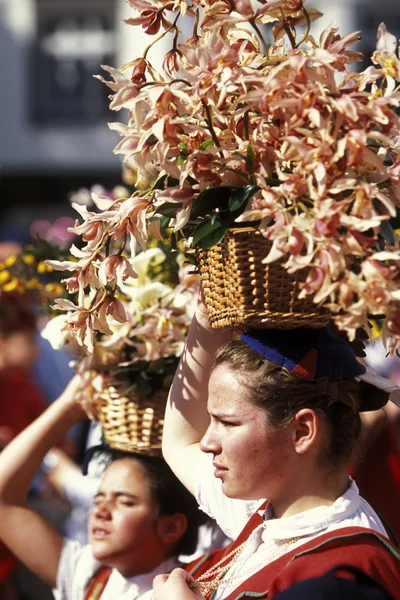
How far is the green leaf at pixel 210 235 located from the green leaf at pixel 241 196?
0.06m

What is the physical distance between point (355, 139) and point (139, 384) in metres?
1.18

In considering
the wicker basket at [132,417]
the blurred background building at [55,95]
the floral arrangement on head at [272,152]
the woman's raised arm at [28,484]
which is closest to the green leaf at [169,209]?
the floral arrangement on head at [272,152]

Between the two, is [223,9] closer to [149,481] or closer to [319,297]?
[319,297]

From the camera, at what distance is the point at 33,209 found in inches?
496

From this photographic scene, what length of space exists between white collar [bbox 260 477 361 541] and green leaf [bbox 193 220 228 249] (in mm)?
511

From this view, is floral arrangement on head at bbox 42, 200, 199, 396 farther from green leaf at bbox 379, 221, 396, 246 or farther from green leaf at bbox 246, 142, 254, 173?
green leaf at bbox 379, 221, 396, 246

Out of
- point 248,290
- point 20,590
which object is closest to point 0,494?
point 248,290

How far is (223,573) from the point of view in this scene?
2.04 m

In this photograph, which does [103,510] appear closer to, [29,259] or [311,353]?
[29,259]

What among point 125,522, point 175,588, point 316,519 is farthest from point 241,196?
point 125,522

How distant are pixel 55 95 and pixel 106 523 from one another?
1039 centimetres

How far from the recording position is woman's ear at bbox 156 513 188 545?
8.93 ft

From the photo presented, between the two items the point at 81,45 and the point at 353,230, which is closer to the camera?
the point at 353,230

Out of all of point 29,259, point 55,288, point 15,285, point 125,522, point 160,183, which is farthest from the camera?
point 15,285
